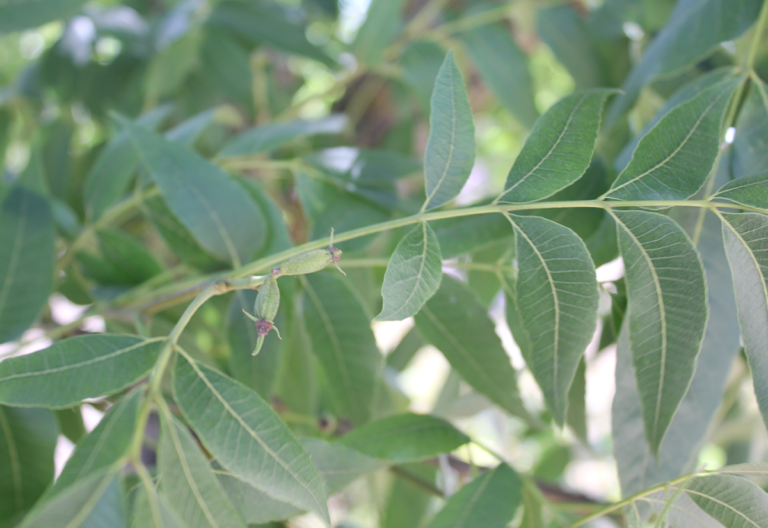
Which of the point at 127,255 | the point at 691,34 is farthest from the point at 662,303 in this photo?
the point at 127,255

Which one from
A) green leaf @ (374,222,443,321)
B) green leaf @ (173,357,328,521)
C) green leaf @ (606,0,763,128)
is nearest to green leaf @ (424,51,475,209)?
green leaf @ (374,222,443,321)

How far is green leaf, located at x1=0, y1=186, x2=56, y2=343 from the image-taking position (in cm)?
42

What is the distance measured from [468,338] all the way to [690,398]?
0.14 m

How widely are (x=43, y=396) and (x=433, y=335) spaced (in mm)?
240

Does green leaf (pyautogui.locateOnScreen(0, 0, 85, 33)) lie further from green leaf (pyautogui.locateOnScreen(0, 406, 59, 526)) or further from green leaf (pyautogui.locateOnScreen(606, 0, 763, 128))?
green leaf (pyautogui.locateOnScreen(606, 0, 763, 128))

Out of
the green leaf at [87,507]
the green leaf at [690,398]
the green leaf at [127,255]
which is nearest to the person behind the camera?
the green leaf at [87,507]

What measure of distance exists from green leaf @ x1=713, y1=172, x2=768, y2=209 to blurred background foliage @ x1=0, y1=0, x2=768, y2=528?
0.28ft

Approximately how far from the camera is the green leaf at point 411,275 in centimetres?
24

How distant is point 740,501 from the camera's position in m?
0.27

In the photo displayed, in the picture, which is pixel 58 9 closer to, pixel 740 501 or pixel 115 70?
pixel 115 70

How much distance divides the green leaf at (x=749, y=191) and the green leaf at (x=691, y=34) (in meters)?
0.19

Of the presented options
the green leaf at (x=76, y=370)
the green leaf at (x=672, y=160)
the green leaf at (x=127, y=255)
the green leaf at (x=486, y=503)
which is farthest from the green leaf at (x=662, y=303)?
the green leaf at (x=127, y=255)

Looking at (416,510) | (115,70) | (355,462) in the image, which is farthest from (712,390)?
(115,70)

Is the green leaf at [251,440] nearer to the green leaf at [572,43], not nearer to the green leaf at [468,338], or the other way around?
the green leaf at [468,338]
